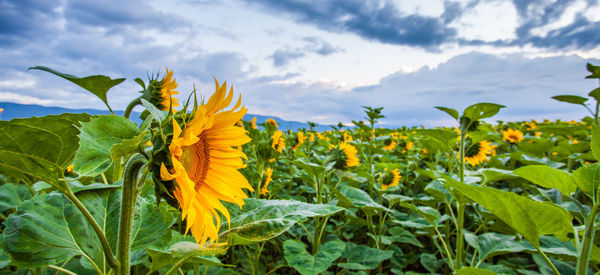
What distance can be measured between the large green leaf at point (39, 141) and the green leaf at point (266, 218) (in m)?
0.41

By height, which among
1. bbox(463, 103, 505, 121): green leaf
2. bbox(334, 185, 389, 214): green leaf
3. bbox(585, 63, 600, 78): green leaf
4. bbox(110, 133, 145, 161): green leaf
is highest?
bbox(585, 63, 600, 78): green leaf

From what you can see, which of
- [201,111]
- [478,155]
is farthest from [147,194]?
[478,155]

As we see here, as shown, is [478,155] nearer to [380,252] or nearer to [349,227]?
[349,227]

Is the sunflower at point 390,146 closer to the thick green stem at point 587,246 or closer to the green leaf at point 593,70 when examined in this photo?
the green leaf at point 593,70

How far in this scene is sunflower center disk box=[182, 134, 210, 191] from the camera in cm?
77

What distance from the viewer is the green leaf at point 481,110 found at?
5.24 feet

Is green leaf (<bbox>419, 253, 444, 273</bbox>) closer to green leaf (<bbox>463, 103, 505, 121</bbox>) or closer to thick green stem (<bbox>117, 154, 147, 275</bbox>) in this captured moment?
green leaf (<bbox>463, 103, 505, 121</bbox>)

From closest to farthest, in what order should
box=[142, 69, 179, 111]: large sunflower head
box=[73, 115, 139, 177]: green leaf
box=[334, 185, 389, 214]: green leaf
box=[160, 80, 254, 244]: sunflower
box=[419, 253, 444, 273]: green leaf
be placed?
box=[73, 115, 139, 177]: green leaf → box=[160, 80, 254, 244]: sunflower → box=[142, 69, 179, 111]: large sunflower head → box=[334, 185, 389, 214]: green leaf → box=[419, 253, 444, 273]: green leaf

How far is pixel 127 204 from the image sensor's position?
69 cm

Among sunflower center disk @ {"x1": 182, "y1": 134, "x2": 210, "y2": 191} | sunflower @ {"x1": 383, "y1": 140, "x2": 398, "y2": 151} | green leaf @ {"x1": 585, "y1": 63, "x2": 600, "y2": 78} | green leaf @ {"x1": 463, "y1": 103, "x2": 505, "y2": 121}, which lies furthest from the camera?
sunflower @ {"x1": 383, "y1": 140, "x2": 398, "y2": 151}

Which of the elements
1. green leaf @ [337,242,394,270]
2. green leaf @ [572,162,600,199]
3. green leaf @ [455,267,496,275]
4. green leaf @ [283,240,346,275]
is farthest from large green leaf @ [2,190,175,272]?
green leaf @ [572,162,600,199]

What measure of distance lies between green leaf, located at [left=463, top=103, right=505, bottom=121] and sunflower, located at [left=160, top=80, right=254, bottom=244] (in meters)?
1.37

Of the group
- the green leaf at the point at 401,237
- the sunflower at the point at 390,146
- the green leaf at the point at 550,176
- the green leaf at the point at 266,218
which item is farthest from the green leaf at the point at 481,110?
the sunflower at the point at 390,146

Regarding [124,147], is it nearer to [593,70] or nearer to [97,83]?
[97,83]
